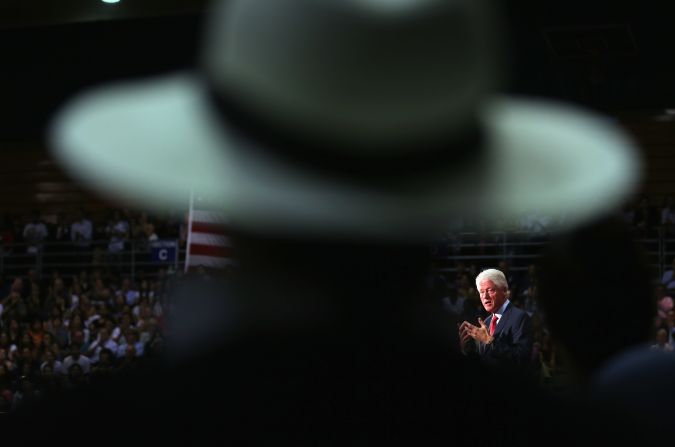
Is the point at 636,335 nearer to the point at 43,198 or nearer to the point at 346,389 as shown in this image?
the point at 346,389

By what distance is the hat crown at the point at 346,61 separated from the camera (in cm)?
89

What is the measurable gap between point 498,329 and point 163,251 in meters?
12.1

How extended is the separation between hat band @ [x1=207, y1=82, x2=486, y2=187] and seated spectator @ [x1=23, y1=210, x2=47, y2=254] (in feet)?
66.3

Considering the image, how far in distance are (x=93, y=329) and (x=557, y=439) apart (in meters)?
15.6

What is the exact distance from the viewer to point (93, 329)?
52.8ft

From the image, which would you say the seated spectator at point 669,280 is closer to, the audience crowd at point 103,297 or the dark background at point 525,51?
the audience crowd at point 103,297

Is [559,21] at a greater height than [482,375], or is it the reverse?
[559,21]

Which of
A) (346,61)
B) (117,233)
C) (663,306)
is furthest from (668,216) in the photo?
(346,61)

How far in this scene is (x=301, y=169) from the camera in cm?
88

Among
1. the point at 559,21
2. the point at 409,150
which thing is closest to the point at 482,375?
the point at 409,150

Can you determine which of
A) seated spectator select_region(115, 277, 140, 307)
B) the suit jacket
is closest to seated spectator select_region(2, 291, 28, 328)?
seated spectator select_region(115, 277, 140, 307)

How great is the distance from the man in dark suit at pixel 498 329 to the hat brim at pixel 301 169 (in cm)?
537

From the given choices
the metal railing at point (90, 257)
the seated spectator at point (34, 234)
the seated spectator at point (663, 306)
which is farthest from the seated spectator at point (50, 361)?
the seated spectator at point (663, 306)

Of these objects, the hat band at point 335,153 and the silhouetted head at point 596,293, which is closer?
the hat band at point 335,153
